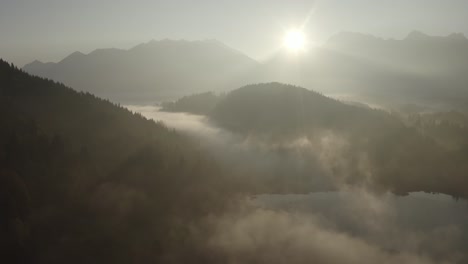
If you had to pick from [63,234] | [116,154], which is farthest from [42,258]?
[116,154]

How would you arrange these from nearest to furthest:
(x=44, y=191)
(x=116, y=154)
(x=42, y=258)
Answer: (x=42, y=258) → (x=44, y=191) → (x=116, y=154)

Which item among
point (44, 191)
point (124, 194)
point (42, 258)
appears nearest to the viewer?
point (42, 258)

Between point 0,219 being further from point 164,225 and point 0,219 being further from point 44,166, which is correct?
point 164,225

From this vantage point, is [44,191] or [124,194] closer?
[44,191]

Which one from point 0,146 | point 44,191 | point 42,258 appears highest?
point 0,146

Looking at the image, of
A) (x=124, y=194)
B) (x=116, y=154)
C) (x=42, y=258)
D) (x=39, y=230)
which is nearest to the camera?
(x=42, y=258)

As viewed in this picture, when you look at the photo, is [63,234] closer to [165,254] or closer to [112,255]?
[112,255]

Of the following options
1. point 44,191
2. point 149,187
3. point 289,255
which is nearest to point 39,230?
point 44,191

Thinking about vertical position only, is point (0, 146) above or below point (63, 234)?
above

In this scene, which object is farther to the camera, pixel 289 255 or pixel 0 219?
pixel 289 255
